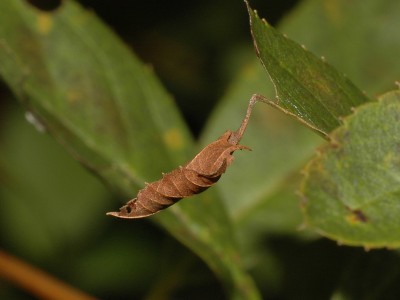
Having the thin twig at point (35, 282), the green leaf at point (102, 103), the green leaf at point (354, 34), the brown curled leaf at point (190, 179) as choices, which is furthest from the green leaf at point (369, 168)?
the green leaf at point (354, 34)

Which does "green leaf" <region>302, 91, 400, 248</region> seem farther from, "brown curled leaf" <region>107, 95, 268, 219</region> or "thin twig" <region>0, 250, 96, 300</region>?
"thin twig" <region>0, 250, 96, 300</region>

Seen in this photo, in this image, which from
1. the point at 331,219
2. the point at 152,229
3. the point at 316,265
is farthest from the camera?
the point at 152,229

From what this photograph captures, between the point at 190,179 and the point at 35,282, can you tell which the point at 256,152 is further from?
the point at 190,179

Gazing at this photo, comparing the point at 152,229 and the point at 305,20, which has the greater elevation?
the point at 305,20

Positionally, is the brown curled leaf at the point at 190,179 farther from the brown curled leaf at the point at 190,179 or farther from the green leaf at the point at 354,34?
the green leaf at the point at 354,34

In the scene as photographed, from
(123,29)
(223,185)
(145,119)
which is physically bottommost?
(223,185)

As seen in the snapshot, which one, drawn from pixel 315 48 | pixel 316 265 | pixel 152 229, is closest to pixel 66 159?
pixel 152 229

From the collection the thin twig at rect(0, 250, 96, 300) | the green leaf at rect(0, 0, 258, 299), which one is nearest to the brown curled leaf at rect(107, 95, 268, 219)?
the green leaf at rect(0, 0, 258, 299)

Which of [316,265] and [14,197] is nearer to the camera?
[316,265]

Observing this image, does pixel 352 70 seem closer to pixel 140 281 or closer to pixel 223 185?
pixel 223 185
